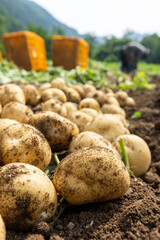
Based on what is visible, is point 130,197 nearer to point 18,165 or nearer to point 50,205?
point 50,205

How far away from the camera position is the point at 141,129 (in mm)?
3320

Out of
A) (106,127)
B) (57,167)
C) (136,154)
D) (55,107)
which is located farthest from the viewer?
(55,107)

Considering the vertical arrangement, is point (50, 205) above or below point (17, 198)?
below

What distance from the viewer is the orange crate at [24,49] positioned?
806 cm

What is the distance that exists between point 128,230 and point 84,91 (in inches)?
123

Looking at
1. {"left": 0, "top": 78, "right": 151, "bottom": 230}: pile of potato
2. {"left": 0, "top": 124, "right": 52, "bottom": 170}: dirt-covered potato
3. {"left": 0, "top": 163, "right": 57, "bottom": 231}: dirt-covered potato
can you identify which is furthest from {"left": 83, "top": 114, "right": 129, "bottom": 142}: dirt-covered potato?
{"left": 0, "top": 163, "right": 57, "bottom": 231}: dirt-covered potato

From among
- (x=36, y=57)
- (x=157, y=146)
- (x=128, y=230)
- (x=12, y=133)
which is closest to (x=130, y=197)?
(x=128, y=230)

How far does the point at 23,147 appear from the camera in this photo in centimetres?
167

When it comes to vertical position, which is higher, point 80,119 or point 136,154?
point 80,119

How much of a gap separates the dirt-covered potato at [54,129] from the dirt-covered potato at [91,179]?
0.62 m

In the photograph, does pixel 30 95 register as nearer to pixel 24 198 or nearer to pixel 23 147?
pixel 23 147

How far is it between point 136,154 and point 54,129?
854 mm

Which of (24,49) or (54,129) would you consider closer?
(54,129)

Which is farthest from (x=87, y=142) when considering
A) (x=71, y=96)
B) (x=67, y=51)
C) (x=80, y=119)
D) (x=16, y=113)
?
(x=67, y=51)
